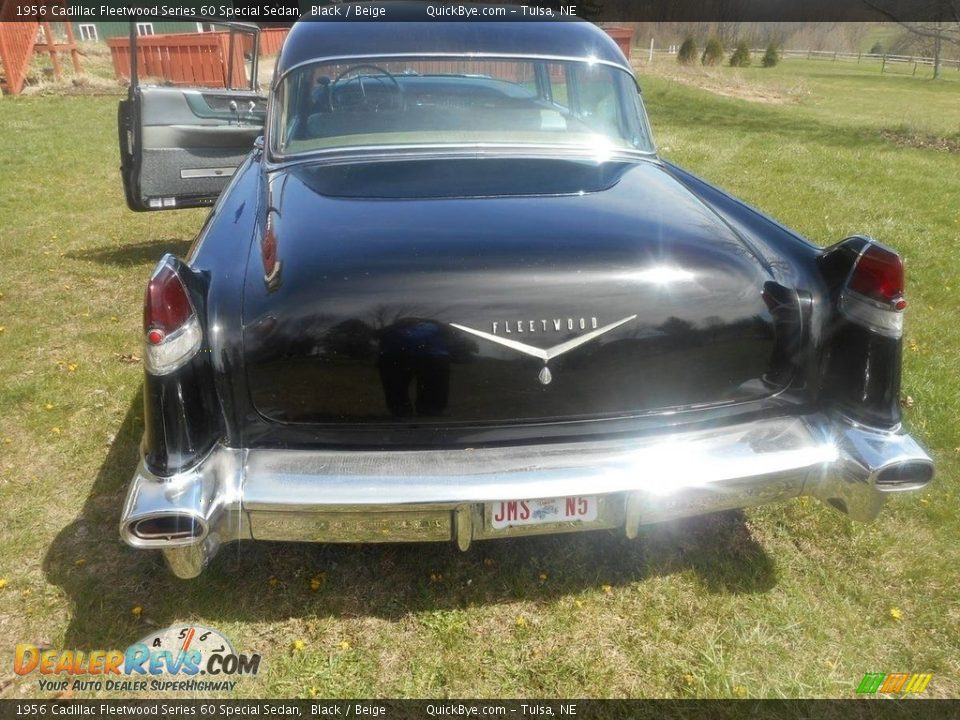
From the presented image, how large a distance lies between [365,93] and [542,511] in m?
2.31

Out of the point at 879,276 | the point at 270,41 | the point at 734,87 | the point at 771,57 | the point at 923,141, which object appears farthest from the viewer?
the point at 771,57

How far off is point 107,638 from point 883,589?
270 cm

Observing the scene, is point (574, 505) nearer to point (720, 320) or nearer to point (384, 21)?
point (720, 320)

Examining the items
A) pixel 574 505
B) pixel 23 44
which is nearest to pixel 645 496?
pixel 574 505

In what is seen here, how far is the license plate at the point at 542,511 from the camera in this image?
2084 millimetres

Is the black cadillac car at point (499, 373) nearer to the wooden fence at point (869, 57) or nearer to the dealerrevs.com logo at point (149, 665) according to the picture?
the dealerrevs.com logo at point (149, 665)

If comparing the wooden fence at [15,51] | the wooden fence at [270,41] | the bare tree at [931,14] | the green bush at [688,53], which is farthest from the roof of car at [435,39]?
the green bush at [688,53]

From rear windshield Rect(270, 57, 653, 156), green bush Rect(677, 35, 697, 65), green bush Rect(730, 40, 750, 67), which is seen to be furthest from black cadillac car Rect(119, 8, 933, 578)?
green bush Rect(730, 40, 750, 67)

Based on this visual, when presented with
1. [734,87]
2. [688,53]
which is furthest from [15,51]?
[688,53]

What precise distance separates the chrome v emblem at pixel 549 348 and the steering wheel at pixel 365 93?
1.71m

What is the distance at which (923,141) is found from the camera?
12742mm

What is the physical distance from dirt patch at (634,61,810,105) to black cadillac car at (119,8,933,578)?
64.4 feet

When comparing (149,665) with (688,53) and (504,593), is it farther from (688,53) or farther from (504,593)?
(688,53)

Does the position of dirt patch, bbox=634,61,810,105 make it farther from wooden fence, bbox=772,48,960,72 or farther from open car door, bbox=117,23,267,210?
wooden fence, bbox=772,48,960,72
